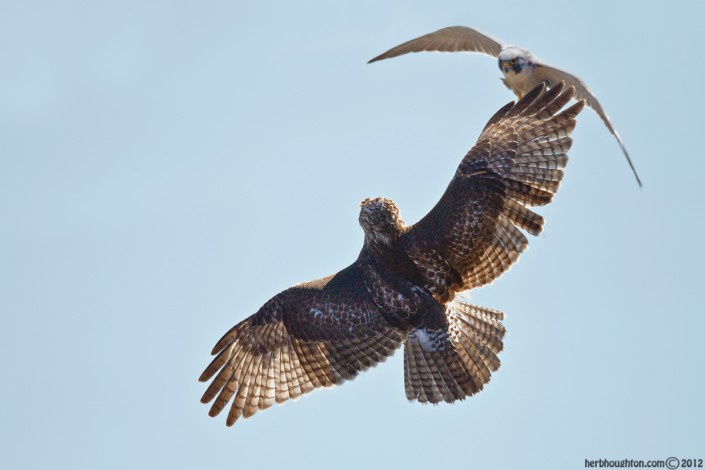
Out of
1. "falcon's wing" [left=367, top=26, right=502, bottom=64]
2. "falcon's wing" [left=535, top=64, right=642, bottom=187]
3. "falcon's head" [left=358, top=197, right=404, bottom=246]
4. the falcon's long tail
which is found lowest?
the falcon's long tail

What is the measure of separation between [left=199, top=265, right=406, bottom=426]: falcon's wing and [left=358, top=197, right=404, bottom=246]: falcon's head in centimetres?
67

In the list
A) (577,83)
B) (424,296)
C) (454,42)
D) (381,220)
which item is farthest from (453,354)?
(454,42)

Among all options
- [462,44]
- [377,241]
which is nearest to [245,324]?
[377,241]

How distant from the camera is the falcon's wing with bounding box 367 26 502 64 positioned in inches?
709

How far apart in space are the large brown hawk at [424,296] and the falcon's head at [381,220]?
13 millimetres

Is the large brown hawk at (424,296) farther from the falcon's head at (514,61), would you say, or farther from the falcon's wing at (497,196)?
the falcon's head at (514,61)

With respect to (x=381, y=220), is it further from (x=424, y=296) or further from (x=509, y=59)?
(x=509, y=59)

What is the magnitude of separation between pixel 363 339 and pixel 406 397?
2.67 ft

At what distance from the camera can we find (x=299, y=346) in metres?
13.6

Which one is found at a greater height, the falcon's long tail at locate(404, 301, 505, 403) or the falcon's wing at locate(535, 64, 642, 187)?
the falcon's wing at locate(535, 64, 642, 187)

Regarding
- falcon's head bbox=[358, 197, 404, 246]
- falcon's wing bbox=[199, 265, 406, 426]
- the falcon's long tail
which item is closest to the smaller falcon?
the falcon's long tail

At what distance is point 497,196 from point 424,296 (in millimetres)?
1396

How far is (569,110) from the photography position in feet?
41.0

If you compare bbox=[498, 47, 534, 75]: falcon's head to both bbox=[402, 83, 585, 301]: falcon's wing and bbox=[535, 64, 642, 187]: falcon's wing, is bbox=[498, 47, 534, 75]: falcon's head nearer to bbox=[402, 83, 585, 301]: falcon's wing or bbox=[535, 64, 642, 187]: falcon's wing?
bbox=[535, 64, 642, 187]: falcon's wing
